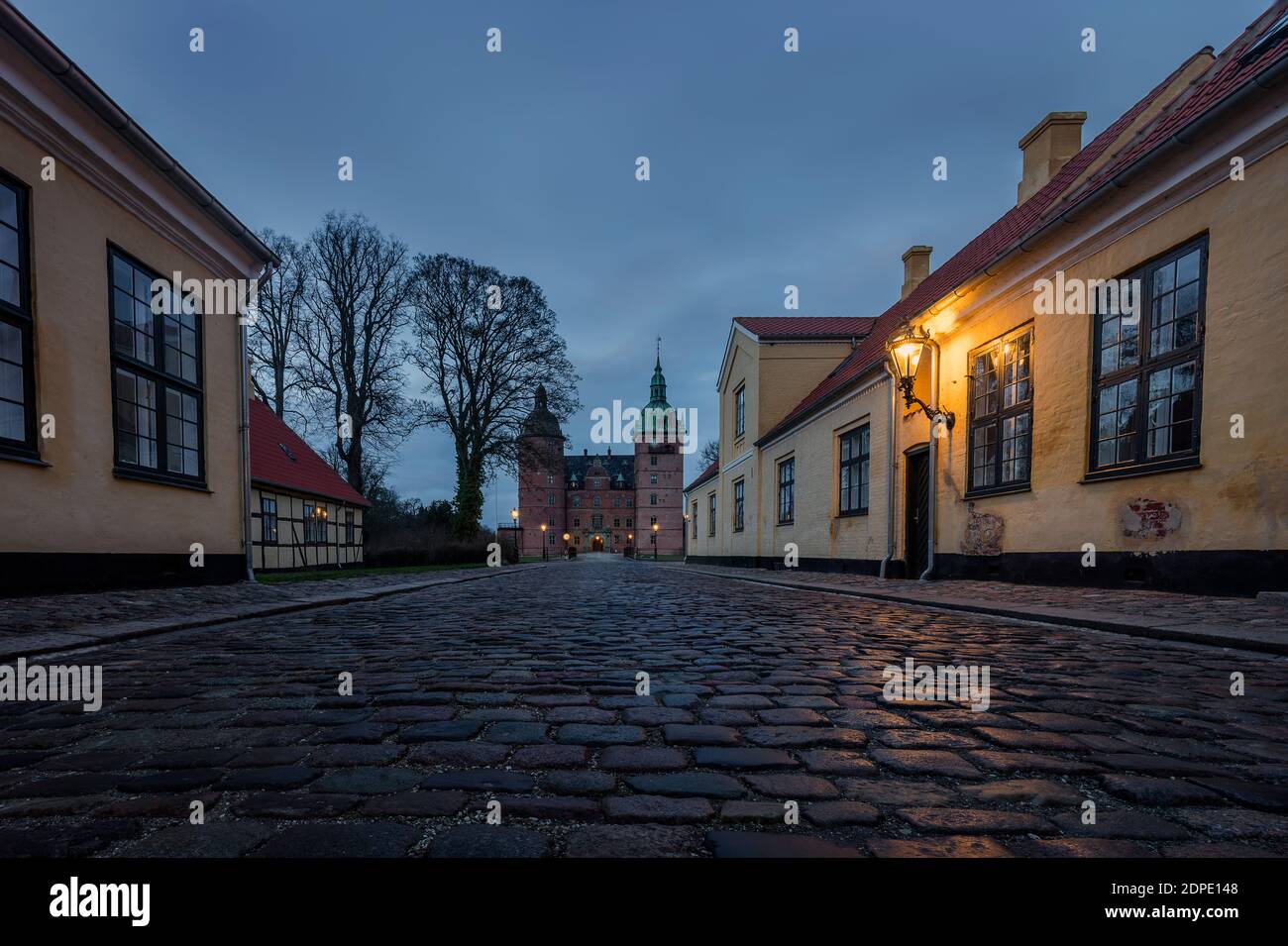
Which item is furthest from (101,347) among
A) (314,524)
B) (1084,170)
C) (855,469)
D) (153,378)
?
(314,524)

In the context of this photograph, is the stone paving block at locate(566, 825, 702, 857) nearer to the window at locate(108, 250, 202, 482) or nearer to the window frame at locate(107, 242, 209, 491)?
the window frame at locate(107, 242, 209, 491)

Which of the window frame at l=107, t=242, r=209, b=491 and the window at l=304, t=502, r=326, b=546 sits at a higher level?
the window frame at l=107, t=242, r=209, b=491

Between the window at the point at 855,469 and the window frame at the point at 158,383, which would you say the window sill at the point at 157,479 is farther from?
the window at the point at 855,469

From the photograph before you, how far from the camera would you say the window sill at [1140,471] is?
634 centimetres

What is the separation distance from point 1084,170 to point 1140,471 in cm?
602

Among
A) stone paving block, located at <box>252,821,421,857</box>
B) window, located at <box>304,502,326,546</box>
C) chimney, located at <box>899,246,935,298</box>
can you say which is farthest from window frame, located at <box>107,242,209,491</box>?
chimney, located at <box>899,246,935,298</box>

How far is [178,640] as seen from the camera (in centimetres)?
487

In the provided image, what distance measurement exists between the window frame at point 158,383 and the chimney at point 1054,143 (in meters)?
16.8

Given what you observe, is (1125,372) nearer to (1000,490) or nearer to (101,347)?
(1000,490)

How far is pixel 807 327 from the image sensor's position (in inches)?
858

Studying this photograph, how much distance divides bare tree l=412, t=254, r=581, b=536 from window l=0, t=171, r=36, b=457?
18.9 m

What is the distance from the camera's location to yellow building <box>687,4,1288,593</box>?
5.80 metres
